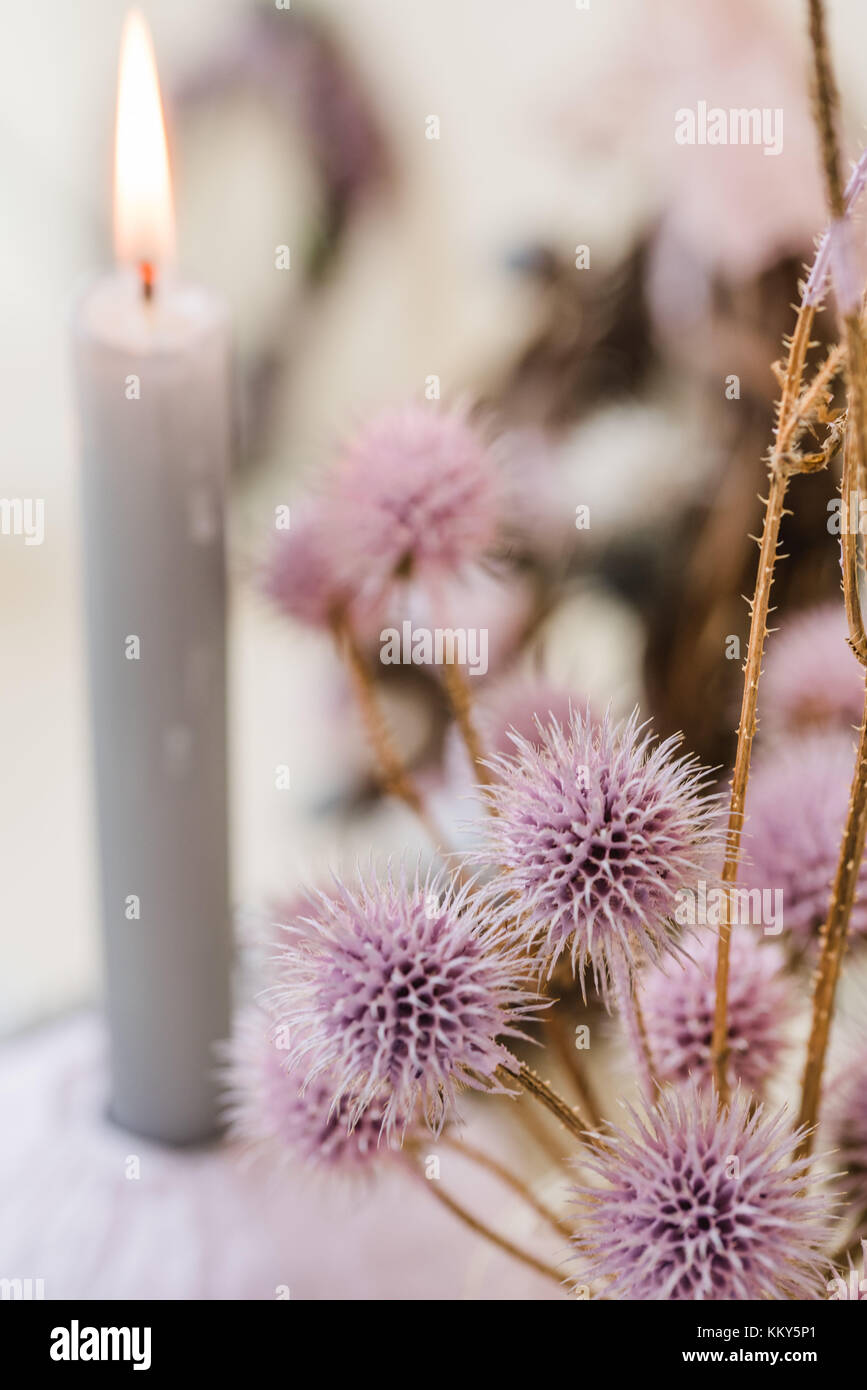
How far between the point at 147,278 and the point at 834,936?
165 mm

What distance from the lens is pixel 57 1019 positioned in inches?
13.1

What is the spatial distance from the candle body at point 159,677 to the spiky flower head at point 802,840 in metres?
0.11

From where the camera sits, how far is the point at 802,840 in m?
0.19

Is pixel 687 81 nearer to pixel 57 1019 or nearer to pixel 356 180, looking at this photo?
pixel 356 180

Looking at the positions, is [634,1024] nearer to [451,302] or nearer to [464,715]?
[464,715]

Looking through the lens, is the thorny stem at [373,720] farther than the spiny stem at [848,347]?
Yes

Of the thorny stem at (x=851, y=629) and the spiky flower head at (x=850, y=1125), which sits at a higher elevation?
the thorny stem at (x=851, y=629)

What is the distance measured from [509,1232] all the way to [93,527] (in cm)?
17

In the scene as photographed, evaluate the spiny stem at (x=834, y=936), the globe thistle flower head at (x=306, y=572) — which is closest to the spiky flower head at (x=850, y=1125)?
the spiny stem at (x=834, y=936)

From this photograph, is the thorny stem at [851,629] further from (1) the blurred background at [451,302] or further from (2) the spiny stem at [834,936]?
(1) the blurred background at [451,302]

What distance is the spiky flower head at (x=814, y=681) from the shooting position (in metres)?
0.22

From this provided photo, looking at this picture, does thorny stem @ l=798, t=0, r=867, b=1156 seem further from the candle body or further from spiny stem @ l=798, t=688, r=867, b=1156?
the candle body

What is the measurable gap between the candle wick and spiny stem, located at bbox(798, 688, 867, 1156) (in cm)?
15
